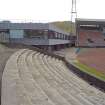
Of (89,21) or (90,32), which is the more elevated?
(89,21)

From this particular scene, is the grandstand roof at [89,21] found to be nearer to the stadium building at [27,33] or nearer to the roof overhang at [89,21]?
the roof overhang at [89,21]

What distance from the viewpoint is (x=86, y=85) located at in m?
14.9

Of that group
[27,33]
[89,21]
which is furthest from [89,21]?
[27,33]

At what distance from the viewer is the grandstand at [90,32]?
66100mm

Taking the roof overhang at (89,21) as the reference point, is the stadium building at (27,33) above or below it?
below

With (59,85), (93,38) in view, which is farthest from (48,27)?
(59,85)

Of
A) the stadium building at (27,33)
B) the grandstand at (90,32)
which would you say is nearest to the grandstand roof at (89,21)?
the grandstand at (90,32)

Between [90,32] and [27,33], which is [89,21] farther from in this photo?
[27,33]

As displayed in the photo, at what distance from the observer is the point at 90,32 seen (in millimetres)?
70000

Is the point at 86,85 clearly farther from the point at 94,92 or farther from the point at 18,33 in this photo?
the point at 18,33

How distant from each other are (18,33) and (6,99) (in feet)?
115

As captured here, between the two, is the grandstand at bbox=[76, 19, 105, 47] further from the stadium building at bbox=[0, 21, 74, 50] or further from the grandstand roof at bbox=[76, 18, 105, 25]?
the stadium building at bbox=[0, 21, 74, 50]

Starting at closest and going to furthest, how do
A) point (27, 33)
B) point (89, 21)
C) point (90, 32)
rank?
point (27, 33) < point (89, 21) < point (90, 32)

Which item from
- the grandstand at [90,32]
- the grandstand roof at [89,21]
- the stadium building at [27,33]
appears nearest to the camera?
the stadium building at [27,33]
